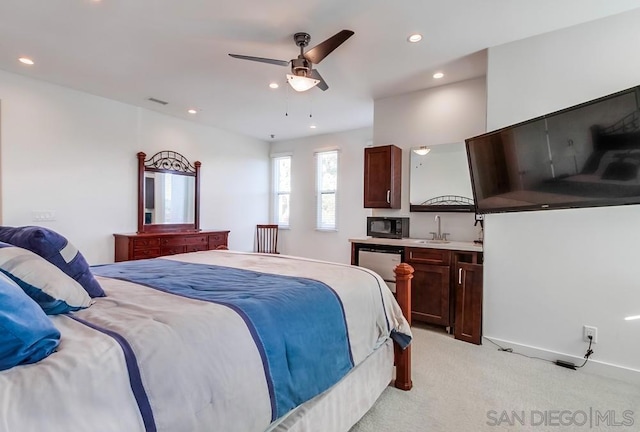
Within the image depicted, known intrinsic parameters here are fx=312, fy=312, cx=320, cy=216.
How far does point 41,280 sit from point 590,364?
3.59 meters

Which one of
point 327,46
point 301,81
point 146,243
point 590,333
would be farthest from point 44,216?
point 590,333

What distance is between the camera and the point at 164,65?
338 centimetres

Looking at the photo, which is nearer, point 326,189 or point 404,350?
point 404,350

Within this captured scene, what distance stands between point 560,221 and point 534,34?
166 centimetres

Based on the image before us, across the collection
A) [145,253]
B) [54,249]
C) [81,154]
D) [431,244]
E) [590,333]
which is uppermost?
[81,154]

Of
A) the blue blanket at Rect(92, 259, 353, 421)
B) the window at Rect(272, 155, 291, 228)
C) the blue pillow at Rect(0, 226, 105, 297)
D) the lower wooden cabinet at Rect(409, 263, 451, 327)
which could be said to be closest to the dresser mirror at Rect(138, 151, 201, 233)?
the window at Rect(272, 155, 291, 228)

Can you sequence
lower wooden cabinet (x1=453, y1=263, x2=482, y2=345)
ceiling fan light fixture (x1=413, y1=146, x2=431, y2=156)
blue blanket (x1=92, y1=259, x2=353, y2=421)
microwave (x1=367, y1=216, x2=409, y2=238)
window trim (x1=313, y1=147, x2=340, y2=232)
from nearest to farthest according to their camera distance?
blue blanket (x1=92, y1=259, x2=353, y2=421) < lower wooden cabinet (x1=453, y1=263, x2=482, y2=345) < ceiling fan light fixture (x1=413, y1=146, x2=431, y2=156) < microwave (x1=367, y1=216, x2=409, y2=238) < window trim (x1=313, y1=147, x2=340, y2=232)

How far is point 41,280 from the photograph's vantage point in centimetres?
110

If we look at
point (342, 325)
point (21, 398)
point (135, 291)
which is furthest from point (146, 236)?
point (21, 398)

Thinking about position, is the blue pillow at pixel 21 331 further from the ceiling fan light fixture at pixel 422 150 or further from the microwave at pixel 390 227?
the ceiling fan light fixture at pixel 422 150

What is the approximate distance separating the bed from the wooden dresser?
8.10 ft

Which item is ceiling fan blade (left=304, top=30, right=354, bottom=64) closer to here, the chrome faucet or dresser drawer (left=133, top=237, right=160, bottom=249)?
the chrome faucet

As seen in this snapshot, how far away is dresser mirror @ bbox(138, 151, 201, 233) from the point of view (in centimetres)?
478

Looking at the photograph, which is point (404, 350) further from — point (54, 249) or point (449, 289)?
point (54, 249)
